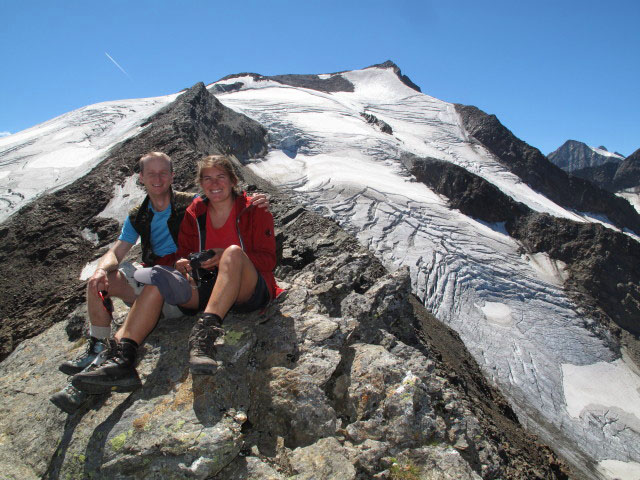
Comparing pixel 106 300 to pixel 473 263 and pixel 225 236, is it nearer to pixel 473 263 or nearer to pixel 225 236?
pixel 225 236

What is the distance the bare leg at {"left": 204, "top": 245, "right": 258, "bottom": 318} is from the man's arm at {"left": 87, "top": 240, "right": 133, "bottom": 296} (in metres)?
1.05

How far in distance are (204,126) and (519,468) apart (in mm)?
18963

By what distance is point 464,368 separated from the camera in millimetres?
8477

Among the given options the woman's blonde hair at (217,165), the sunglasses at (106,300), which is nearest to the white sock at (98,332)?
the sunglasses at (106,300)

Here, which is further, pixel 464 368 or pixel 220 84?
pixel 220 84

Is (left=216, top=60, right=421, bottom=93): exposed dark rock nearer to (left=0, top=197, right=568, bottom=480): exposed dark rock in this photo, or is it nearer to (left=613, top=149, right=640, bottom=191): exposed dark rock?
(left=613, top=149, right=640, bottom=191): exposed dark rock

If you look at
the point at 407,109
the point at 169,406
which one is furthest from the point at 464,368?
the point at 407,109

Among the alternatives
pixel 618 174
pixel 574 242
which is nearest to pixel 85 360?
pixel 574 242

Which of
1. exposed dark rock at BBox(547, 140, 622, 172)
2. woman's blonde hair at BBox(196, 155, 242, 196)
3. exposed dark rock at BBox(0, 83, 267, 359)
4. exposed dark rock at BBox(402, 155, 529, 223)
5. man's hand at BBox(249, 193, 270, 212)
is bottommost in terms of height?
exposed dark rock at BBox(0, 83, 267, 359)

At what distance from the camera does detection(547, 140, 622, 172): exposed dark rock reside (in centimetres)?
5950

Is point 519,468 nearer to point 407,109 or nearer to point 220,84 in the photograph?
point 407,109

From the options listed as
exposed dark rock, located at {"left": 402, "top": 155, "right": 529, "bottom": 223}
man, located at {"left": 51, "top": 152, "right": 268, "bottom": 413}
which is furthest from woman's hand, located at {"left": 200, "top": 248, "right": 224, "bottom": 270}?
exposed dark rock, located at {"left": 402, "top": 155, "right": 529, "bottom": 223}

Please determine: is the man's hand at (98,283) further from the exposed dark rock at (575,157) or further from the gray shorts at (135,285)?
the exposed dark rock at (575,157)

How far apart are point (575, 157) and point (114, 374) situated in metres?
71.9
